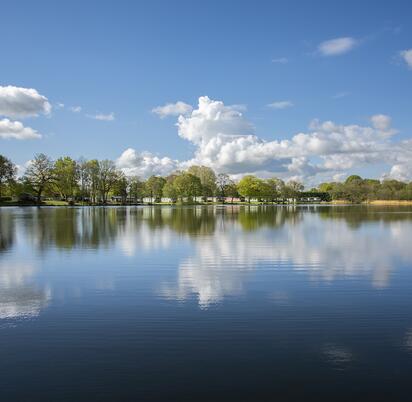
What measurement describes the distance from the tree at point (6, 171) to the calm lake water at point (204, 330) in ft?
289

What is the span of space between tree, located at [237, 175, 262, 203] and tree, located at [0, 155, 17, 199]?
91.7 metres

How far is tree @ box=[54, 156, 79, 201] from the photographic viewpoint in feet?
376

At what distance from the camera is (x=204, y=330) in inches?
323

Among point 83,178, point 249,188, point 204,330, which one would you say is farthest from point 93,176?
point 204,330

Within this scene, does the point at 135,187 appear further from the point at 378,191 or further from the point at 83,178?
the point at 378,191

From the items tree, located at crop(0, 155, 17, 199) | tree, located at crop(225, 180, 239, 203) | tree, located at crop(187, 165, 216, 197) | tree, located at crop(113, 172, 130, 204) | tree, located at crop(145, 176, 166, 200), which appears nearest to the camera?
tree, located at crop(0, 155, 17, 199)

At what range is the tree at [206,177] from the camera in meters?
152

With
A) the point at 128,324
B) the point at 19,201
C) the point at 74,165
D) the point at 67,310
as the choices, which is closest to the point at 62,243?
the point at 67,310

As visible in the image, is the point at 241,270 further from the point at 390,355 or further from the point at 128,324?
the point at 390,355

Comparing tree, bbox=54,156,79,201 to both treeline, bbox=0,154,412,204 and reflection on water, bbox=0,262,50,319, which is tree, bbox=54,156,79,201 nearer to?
treeline, bbox=0,154,412,204

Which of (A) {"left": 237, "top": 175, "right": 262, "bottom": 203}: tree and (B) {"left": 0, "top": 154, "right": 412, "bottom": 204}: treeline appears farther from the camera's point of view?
(A) {"left": 237, "top": 175, "right": 262, "bottom": 203}: tree

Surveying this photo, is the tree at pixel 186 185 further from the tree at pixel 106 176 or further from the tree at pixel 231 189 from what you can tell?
the tree at pixel 231 189

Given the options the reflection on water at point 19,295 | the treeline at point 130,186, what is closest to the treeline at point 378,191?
the treeline at point 130,186

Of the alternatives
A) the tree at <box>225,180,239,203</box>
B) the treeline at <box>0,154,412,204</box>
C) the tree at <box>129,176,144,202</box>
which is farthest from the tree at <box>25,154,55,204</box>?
the tree at <box>225,180,239,203</box>
